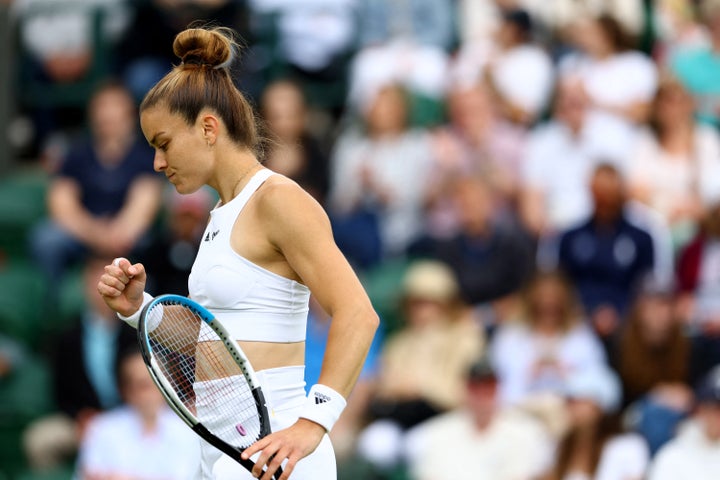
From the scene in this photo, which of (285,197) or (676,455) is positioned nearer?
(285,197)

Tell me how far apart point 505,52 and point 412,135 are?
1.10 m

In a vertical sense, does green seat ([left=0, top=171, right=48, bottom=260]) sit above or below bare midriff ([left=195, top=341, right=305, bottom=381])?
below

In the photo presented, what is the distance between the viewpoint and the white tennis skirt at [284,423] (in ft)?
11.3

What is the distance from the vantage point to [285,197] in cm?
343

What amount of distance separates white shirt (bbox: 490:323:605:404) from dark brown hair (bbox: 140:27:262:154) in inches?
163

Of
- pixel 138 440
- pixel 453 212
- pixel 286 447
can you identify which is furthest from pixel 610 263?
pixel 286 447

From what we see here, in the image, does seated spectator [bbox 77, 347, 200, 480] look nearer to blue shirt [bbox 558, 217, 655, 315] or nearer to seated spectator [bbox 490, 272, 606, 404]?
seated spectator [bbox 490, 272, 606, 404]

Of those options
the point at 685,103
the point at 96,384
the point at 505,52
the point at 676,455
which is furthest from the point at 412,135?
the point at 676,455

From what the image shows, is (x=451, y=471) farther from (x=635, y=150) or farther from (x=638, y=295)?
(x=635, y=150)

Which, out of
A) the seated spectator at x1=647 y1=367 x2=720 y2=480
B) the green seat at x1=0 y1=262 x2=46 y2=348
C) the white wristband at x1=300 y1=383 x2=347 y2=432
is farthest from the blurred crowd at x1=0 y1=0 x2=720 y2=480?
the white wristband at x1=300 y1=383 x2=347 y2=432

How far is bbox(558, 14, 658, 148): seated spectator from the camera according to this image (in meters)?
8.90

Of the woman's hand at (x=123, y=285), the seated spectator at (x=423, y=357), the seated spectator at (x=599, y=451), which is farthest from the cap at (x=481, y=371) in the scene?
the woman's hand at (x=123, y=285)

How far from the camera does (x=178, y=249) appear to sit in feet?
27.2

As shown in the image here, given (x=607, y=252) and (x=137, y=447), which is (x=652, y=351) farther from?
(x=137, y=447)
